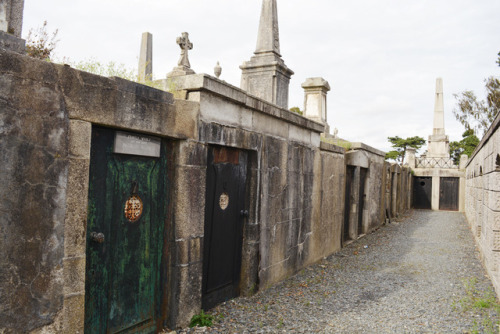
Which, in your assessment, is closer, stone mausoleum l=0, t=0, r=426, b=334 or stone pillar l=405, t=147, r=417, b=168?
stone mausoleum l=0, t=0, r=426, b=334

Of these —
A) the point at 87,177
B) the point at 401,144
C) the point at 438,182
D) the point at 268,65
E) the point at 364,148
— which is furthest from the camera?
the point at 401,144

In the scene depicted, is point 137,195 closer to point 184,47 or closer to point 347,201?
point 184,47

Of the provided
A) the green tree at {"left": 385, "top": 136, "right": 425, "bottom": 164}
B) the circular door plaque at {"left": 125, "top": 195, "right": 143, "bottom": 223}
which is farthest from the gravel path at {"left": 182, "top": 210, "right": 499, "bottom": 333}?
the green tree at {"left": 385, "top": 136, "right": 425, "bottom": 164}

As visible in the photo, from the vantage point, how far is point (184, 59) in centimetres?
490

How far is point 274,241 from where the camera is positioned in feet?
18.8

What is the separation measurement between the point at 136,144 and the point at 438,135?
2503cm

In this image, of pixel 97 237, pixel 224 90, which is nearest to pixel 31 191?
pixel 97 237

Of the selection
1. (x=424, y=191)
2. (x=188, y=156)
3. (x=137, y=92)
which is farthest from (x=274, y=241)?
(x=424, y=191)

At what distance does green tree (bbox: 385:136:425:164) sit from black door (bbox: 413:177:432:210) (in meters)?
20.3

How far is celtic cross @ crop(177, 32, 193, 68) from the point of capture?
16.0 feet

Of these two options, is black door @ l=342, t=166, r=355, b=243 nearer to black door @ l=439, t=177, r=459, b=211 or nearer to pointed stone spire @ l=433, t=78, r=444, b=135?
black door @ l=439, t=177, r=459, b=211

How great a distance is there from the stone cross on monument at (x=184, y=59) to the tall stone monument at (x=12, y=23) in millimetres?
1734

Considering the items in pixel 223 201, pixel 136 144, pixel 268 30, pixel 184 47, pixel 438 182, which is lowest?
pixel 223 201

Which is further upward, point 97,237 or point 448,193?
point 448,193
